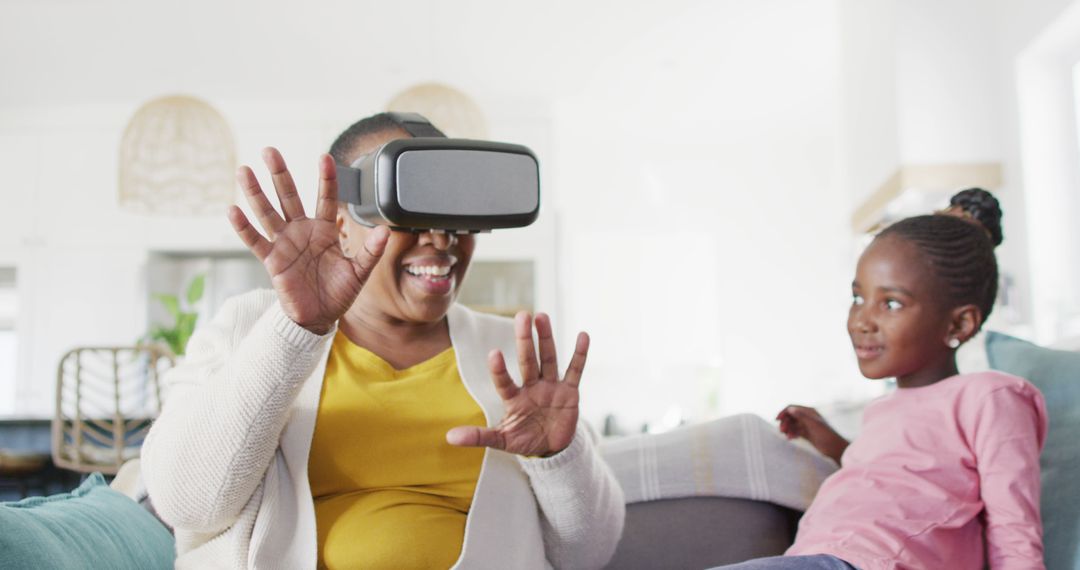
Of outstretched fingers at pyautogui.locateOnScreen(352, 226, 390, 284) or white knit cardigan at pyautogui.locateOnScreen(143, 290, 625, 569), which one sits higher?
outstretched fingers at pyautogui.locateOnScreen(352, 226, 390, 284)

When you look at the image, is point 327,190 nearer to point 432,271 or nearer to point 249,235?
point 249,235

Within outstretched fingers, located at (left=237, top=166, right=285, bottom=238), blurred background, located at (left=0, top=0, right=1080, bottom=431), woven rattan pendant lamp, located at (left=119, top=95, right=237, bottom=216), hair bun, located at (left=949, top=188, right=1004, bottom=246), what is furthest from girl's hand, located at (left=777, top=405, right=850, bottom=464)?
woven rattan pendant lamp, located at (left=119, top=95, right=237, bottom=216)

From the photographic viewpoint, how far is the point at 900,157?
279cm

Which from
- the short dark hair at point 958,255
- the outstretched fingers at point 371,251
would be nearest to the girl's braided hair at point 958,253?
the short dark hair at point 958,255

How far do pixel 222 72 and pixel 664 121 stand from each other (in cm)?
255

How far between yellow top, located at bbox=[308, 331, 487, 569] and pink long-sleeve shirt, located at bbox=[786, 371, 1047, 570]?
0.41 m

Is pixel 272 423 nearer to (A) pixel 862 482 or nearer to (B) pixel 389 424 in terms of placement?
(B) pixel 389 424

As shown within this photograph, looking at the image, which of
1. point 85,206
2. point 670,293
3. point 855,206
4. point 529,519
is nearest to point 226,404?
point 529,519

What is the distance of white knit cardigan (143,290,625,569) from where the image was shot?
0.85 m

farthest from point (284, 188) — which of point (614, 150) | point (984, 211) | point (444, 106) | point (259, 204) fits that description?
point (614, 150)

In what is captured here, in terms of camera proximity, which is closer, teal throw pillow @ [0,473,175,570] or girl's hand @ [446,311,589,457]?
teal throw pillow @ [0,473,175,570]

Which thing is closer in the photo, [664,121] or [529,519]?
[529,519]

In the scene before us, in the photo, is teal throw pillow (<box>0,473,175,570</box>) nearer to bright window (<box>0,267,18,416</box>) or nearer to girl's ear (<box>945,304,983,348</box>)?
girl's ear (<box>945,304,983,348</box>)

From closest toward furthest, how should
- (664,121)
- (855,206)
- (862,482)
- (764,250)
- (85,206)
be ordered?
(862,482)
(855,206)
(85,206)
(664,121)
(764,250)
